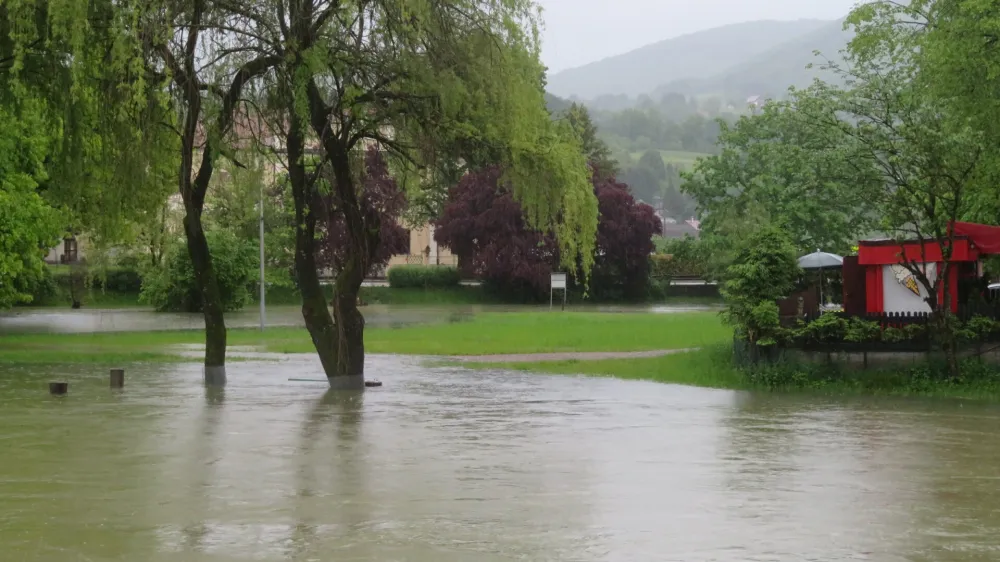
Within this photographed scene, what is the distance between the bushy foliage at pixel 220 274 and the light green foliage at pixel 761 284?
34.3m

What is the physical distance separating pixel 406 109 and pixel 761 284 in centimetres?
817

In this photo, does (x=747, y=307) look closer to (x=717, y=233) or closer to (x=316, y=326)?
(x=316, y=326)

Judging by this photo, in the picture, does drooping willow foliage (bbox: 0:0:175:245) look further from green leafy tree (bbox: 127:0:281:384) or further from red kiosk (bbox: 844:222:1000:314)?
red kiosk (bbox: 844:222:1000:314)

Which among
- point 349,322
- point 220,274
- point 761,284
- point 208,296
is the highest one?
point 220,274

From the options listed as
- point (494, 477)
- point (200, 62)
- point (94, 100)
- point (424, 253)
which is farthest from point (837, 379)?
point (424, 253)

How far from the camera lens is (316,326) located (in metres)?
25.5

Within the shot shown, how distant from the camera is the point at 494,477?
48.1ft

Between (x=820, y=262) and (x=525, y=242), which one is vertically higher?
(x=525, y=242)

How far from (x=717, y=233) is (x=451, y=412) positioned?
41.8 meters

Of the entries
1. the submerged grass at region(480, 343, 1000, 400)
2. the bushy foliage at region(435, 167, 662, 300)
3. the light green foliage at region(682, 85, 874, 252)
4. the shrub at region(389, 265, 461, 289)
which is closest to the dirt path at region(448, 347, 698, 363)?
the submerged grass at region(480, 343, 1000, 400)

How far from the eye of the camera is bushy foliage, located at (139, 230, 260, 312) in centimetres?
5803

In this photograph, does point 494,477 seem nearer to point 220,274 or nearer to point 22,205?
point 22,205

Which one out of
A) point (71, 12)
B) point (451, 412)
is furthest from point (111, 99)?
point (451, 412)

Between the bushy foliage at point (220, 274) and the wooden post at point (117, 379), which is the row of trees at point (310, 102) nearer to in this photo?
the wooden post at point (117, 379)
